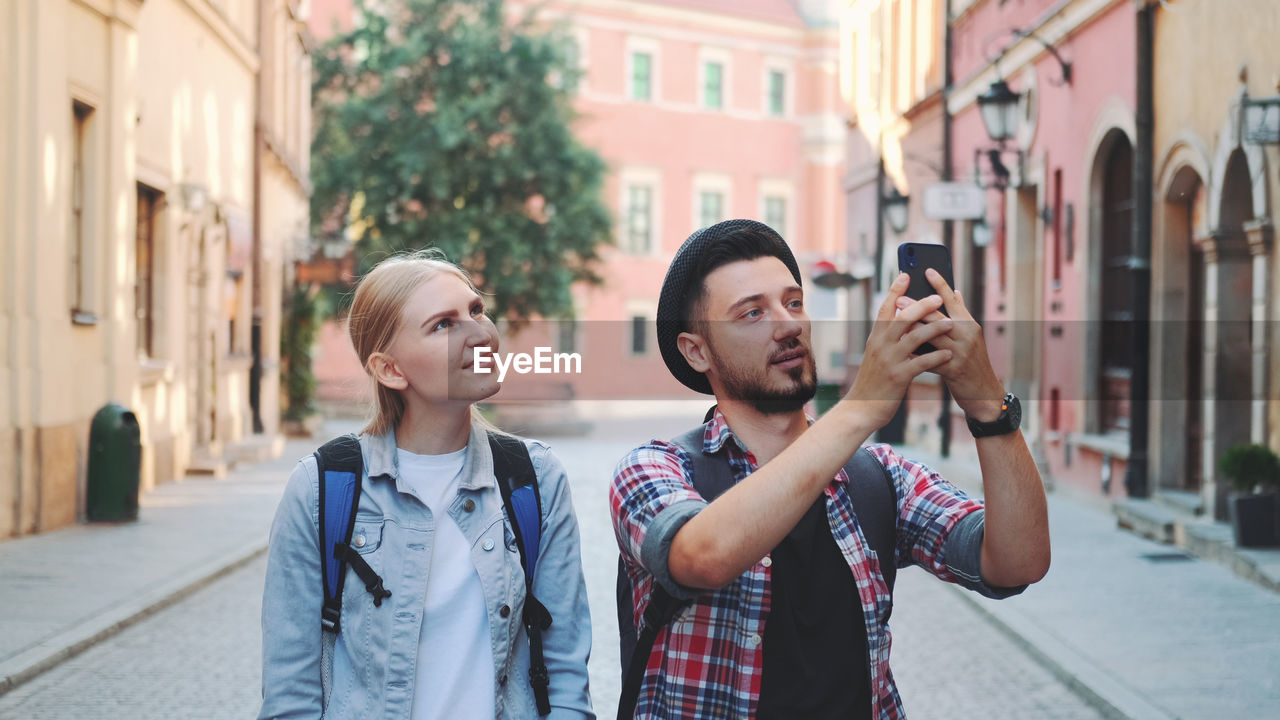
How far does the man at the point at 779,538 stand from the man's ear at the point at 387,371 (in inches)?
24.4

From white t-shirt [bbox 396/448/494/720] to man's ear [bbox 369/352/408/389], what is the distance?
0.19 m

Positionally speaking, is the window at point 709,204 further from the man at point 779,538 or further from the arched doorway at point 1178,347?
the man at point 779,538

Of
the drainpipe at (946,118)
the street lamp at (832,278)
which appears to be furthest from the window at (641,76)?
the drainpipe at (946,118)

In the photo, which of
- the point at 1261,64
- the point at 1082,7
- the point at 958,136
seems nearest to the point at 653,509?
the point at 1261,64

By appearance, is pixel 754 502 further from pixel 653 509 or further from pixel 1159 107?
pixel 1159 107

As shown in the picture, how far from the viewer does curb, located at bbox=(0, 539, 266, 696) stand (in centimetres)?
695

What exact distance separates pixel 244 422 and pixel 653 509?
21.3 metres

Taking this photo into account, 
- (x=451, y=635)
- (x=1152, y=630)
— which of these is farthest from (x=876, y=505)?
(x=1152, y=630)

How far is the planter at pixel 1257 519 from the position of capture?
10.0 metres

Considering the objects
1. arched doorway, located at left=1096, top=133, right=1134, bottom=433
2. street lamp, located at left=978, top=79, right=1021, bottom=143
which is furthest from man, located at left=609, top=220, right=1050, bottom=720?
street lamp, located at left=978, top=79, right=1021, bottom=143

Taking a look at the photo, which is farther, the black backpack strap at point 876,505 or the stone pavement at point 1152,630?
the stone pavement at point 1152,630

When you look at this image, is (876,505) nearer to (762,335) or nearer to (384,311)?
(762,335)

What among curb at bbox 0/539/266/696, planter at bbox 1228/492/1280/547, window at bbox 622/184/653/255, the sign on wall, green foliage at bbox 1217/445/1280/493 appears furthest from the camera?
window at bbox 622/184/653/255

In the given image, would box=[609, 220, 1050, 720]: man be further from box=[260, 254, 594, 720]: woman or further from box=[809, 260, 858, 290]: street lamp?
box=[809, 260, 858, 290]: street lamp
